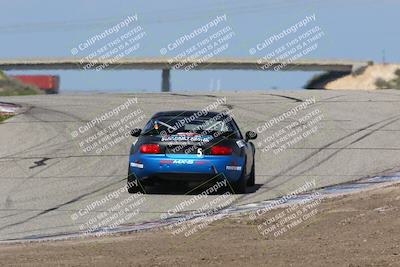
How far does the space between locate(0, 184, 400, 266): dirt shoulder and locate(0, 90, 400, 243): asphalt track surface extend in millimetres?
1637

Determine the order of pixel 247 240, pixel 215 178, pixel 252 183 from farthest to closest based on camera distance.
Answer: pixel 252 183 < pixel 215 178 < pixel 247 240

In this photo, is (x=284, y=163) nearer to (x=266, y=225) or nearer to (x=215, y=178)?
(x=215, y=178)

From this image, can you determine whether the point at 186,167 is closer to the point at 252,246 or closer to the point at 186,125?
the point at 186,125

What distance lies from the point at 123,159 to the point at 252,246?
30.3 feet

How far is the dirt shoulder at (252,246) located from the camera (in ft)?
26.5

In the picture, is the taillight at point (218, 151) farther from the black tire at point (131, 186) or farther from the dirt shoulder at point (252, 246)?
the dirt shoulder at point (252, 246)

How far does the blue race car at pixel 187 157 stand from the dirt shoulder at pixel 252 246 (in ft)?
9.27

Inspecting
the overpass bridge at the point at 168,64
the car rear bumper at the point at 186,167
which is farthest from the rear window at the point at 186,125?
the overpass bridge at the point at 168,64

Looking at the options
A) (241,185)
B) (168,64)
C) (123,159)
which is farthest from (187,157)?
(168,64)

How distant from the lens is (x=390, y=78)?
82375 mm

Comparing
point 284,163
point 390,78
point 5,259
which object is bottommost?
point 390,78

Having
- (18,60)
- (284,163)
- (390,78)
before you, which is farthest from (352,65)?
(284,163)

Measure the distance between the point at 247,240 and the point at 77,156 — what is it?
945 cm

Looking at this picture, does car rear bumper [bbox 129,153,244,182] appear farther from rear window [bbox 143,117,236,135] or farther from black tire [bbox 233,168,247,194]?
rear window [bbox 143,117,236,135]
